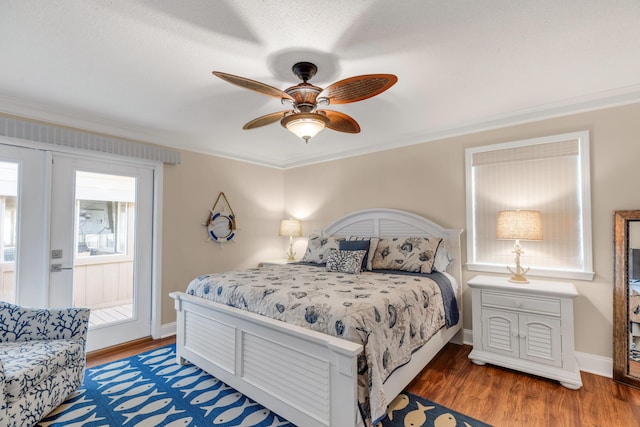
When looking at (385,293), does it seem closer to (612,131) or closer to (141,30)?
(141,30)

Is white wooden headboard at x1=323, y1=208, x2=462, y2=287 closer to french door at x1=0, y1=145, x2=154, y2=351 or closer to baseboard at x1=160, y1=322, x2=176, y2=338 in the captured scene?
baseboard at x1=160, y1=322, x2=176, y2=338

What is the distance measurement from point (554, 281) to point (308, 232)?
3.09m

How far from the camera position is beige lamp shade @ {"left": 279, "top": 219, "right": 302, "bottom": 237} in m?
4.65

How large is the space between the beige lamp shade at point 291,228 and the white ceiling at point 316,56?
6.11 feet

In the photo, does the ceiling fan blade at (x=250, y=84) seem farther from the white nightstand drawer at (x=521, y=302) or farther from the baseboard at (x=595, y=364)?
the baseboard at (x=595, y=364)

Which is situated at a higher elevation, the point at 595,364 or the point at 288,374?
the point at 288,374

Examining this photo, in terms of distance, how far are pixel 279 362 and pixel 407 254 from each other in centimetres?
181

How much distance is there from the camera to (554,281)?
283 centimetres

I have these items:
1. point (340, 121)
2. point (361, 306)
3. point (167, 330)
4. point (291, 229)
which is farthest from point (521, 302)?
point (167, 330)

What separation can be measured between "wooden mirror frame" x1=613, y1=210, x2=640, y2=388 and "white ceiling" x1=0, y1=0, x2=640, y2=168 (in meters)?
1.02

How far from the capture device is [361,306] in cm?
184

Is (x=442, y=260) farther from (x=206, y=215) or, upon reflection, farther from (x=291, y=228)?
(x=206, y=215)

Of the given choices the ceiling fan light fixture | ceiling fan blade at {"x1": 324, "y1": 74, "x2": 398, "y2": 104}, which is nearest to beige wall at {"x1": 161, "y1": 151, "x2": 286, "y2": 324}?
the ceiling fan light fixture

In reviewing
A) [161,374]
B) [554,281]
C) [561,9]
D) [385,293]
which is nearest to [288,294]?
[385,293]
